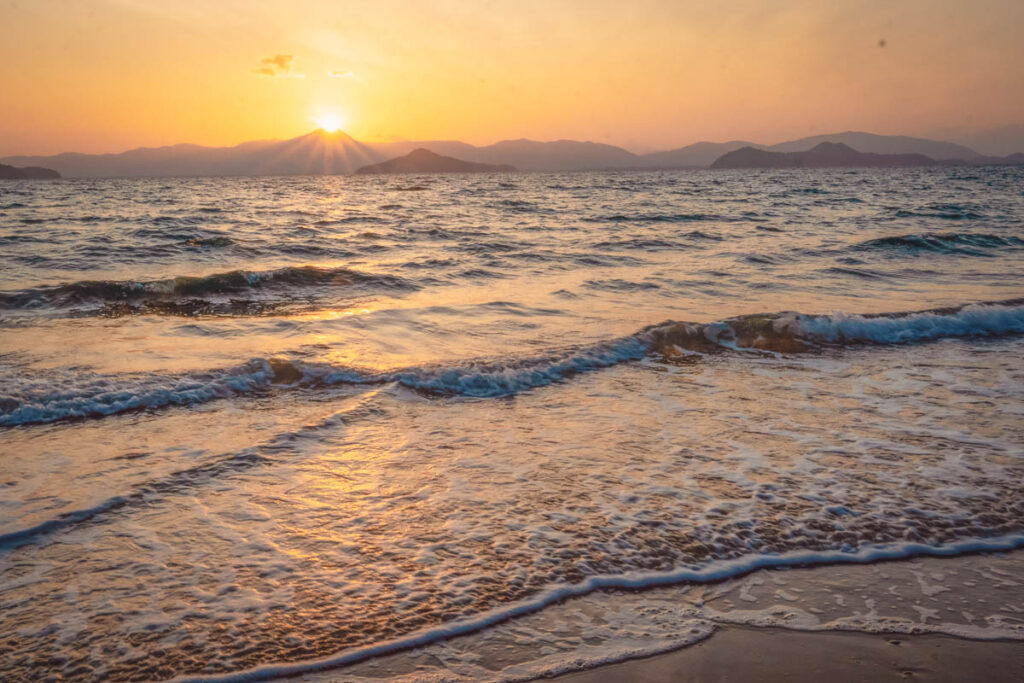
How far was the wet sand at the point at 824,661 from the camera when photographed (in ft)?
9.36

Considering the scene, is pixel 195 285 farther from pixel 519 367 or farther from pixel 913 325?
pixel 913 325

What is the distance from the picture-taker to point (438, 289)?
43.2 ft

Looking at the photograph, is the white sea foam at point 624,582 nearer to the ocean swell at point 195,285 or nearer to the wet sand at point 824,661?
the wet sand at point 824,661

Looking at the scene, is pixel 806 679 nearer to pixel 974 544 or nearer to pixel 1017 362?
pixel 974 544

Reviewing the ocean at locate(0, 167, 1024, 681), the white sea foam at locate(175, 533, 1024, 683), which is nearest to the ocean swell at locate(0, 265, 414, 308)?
the ocean at locate(0, 167, 1024, 681)

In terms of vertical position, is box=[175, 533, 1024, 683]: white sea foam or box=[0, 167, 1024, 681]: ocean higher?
box=[0, 167, 1024, 681]: ocean

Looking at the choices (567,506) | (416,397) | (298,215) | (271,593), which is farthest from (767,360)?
(298,215)

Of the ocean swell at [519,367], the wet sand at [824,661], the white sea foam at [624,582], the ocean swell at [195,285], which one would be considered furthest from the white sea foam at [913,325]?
the ocean swell at [195,285]

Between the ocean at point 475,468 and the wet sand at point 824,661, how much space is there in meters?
0.12

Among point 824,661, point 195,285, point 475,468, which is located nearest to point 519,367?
point 475,468

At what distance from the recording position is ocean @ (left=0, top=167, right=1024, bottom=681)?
127 inches

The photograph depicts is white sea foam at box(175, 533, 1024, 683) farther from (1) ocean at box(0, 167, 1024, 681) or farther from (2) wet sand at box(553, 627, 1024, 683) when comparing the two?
(2) wet sand at box(553, 627, 1024, 683)

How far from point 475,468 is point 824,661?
270cm

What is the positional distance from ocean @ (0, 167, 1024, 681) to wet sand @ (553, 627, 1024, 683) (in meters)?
0.12
